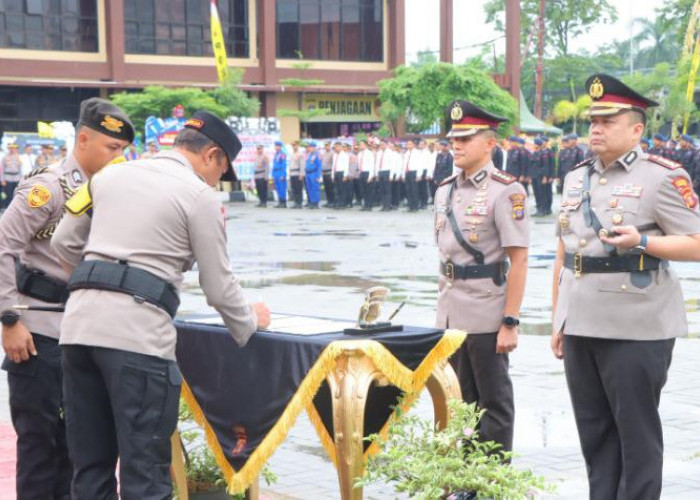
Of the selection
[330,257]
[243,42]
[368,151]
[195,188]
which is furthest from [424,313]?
[243,42]

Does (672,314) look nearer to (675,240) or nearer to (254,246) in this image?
(675,240)

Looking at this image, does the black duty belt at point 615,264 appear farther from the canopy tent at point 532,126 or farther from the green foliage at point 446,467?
the canopy tent at point 532,126

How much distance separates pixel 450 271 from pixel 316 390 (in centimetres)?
139

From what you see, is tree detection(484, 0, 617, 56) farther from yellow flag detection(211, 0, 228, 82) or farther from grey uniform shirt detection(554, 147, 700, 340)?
grey uniform shirt detection(554, 147, 700, 340)

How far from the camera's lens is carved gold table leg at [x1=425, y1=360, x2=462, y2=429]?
218 inches

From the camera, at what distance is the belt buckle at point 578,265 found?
5230 mm

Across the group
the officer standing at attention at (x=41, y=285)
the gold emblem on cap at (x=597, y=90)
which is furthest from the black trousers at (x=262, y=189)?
the gold emblem on cap at (x=597, y=90)

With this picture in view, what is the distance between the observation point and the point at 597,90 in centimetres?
525

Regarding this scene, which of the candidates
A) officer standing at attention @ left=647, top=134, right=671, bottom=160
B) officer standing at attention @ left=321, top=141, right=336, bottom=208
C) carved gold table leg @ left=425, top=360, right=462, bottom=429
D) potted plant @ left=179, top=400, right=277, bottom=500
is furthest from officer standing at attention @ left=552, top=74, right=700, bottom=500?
officer standing at attention @ left=321, top=141, right=336, bottom=208

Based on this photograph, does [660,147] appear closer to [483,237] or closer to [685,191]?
[483,237]

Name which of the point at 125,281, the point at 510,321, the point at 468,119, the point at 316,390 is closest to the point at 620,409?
the point at 510,321

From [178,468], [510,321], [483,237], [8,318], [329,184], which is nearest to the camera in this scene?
[8,318]

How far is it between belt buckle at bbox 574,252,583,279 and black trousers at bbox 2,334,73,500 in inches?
90.0

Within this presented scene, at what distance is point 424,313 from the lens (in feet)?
41.3
